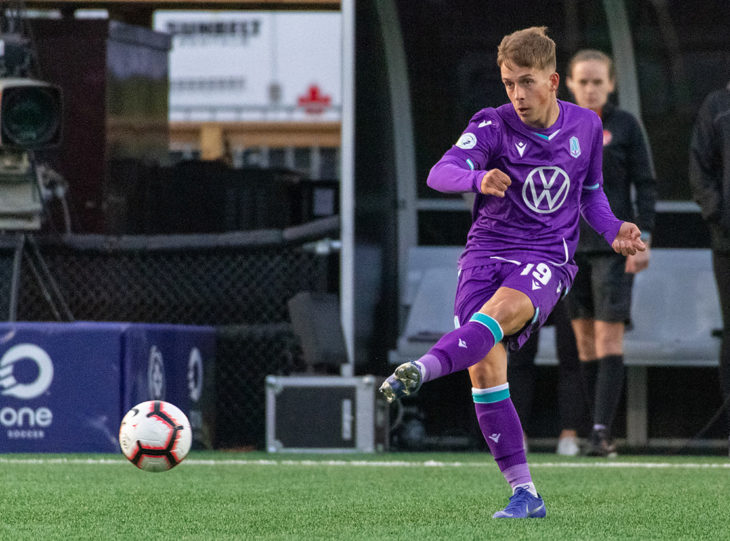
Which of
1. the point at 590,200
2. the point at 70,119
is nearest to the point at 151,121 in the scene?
the point at 70,119

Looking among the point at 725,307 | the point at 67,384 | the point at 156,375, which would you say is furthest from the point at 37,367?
the point at 725,307

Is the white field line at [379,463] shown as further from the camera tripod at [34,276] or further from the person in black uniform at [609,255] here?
the camera tripod at [34,276]

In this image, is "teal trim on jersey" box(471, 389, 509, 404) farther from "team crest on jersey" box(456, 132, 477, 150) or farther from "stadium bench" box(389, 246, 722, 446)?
"stadium bench" box(389, 246, 722, 446)

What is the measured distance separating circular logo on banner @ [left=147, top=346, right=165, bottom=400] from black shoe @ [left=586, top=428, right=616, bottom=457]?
7.14 feet

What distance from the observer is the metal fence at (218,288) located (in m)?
8.05

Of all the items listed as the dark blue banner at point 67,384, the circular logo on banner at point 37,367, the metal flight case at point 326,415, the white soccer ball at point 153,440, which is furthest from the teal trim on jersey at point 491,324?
the circular logo on banner at point 37,367

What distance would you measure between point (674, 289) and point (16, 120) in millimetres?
3831

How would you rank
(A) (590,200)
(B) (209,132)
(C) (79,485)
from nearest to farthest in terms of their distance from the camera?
(A) (590,200), (C) (79,485), (B) (209,132)

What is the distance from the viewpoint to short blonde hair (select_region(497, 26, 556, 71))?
409 centimetres

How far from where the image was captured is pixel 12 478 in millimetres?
5242

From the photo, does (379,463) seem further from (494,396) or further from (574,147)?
(574,147)

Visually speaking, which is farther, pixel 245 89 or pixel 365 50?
pixel 245 89

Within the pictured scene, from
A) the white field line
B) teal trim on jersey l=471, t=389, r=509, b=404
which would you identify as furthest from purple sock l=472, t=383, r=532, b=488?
the white field line

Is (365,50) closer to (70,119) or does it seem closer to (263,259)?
(263,259)
